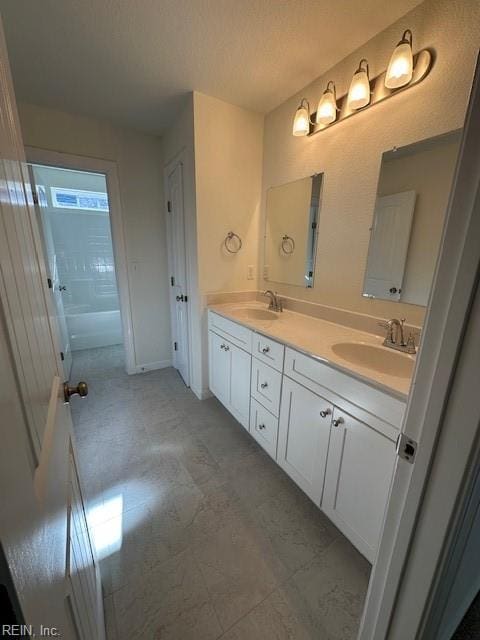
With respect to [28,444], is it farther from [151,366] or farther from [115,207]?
[151,366]

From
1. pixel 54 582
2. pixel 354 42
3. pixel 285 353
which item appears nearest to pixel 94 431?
pixel 285 353

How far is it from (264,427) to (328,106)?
1980mm

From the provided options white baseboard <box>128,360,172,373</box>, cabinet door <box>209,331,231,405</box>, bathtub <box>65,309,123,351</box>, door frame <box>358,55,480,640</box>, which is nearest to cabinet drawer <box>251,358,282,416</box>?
cabinet door <box>209,331,231,405</box>

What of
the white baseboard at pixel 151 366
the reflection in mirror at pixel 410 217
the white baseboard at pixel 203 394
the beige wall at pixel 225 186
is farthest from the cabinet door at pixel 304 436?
the white baseboard at pixel 151 366

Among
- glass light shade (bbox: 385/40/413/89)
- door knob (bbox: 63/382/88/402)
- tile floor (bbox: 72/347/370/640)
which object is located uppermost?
glass light shade (bbox: 385/40/413/89)

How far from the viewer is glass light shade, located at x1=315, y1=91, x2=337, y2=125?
1525 millimetres

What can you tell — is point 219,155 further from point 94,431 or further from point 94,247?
point 94,247

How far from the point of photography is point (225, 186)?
6.89ft

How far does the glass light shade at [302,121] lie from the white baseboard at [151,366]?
2554mm

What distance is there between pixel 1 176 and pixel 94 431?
2.05 metres

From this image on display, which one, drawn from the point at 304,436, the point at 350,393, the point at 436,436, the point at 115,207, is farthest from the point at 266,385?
the point at 115,207

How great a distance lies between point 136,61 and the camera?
1561 mm

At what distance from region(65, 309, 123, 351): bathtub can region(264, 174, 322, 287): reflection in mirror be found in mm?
2460

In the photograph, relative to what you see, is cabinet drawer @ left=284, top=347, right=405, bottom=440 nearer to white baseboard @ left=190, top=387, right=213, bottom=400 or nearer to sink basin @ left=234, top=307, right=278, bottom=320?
sink basin @ left=234, top=307, right=278, bottom=320
